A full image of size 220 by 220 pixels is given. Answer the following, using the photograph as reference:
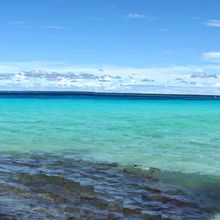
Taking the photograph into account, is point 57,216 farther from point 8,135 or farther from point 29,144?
point 8,135

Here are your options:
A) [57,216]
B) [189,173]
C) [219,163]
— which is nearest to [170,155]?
[219,163]

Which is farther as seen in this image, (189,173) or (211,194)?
(189,173)

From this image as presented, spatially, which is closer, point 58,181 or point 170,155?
point 58,181

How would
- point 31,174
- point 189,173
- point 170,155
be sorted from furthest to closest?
1. point 170,155
2. point 189,173
3. point 31,174

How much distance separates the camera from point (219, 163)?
1822 centimetres

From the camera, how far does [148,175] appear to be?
1523 cm

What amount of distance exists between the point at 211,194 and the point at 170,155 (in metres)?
7.44

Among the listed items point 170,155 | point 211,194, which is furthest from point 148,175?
point 170,155

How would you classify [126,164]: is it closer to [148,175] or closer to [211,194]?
[148,175]

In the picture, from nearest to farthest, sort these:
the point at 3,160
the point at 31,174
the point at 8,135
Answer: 1. the point at 31,174
2. the point at 3,160
3. the point at 8,135

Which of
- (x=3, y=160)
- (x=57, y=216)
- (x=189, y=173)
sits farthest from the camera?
(x=3, y=160)

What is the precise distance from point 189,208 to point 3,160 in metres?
8.54

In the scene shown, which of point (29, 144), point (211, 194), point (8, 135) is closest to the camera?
point (211, 194)

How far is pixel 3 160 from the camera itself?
17328 millimetres
